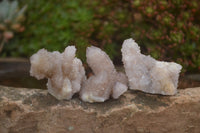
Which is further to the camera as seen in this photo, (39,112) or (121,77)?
(121,77)

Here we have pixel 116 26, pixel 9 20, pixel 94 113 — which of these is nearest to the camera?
pixel 94 113

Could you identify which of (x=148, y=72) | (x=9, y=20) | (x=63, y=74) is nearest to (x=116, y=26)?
(x=9, y=20)

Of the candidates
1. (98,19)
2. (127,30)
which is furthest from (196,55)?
(98,19)

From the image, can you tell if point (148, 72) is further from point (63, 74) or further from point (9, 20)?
point (9, 20)

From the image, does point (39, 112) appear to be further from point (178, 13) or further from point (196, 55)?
point (178, 13)

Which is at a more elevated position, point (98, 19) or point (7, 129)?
point (98, 19)

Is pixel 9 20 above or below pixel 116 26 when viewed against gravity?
below

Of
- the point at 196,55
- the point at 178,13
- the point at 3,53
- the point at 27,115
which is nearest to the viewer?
the point at 27,115
